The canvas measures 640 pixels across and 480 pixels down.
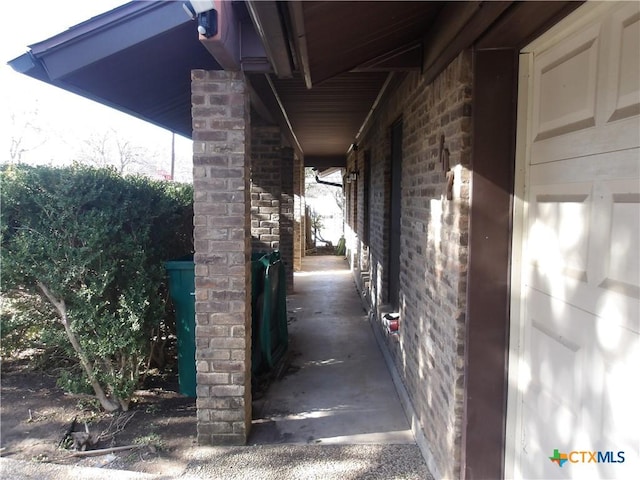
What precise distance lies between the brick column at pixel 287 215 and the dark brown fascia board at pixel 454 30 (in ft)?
17.4

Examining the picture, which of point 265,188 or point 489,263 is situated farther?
point 265,188

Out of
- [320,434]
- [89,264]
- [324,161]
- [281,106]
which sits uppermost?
[324,161]

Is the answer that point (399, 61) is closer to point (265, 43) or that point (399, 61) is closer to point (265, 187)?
point (265, 43)

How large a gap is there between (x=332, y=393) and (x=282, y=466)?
116 cm

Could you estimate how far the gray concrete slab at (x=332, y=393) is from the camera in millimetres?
3215

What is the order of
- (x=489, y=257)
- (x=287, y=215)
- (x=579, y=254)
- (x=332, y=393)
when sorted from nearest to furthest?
1. (x=579, y=254)
2. (x=489, y=257)
3. (x=332, y=393)
4. (x=287, y=215)

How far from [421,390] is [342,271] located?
27.3 ft

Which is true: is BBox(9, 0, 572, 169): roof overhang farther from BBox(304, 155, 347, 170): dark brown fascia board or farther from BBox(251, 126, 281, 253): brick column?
BBox(304, 155, 347, 170): dark brown fascia board

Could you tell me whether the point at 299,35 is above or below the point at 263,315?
above

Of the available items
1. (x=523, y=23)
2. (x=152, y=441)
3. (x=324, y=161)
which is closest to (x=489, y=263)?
(x=523, y=23)

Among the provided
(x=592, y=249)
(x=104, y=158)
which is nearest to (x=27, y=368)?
(x=592, y=249)

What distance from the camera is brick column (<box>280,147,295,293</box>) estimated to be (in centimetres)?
796

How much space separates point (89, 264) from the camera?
327 cm

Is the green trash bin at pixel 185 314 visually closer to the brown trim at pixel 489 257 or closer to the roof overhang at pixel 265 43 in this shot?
the roof overhang at pixel 265 43
